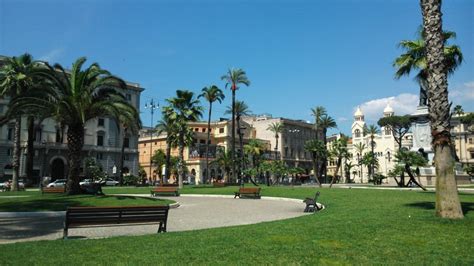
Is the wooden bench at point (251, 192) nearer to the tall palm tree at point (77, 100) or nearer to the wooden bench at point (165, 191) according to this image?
the wooden bench at point (165, 191)

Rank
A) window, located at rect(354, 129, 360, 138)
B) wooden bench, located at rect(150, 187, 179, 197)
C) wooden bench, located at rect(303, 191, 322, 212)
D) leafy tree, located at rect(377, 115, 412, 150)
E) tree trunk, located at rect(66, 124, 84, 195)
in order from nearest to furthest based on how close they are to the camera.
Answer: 1. wooden bench, located at rect(303, 191, 322, 212)
2. tree trunk, located at rect(66, 124, 84, 195)
3. wooden bench, located at rect(150, 187, 179, 197)
4. leafy tree, located at rect(377, 115, 412, 150)
5. window, located at rect(354, 129, 360, 138)

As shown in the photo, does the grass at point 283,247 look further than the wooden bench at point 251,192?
No

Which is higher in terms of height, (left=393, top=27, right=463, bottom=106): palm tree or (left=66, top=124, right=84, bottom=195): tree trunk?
(left=393, top=27, right=463, bottom=106): palm tree

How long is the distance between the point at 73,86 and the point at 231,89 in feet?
123

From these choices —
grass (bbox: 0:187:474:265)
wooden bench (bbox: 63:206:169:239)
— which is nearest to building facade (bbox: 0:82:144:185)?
wooden bench (bbox: 63:206:169:239)

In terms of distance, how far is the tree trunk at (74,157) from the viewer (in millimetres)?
24766

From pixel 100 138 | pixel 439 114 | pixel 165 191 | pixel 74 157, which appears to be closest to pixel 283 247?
pixel 439 114

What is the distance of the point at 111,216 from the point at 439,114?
31.1ft

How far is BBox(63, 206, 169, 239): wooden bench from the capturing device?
9.91 metres

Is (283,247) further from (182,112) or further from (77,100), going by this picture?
(182,112)

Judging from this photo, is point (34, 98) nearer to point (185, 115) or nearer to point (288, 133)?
point (185, 115)

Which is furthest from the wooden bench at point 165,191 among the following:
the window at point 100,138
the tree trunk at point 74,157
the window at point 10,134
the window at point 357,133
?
the window at point 357,133

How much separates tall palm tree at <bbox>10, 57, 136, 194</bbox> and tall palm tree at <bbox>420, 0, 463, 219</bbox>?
17.0 metres

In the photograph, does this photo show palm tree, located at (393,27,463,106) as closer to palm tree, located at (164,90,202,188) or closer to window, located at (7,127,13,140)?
palm tree, located at (164,90,202,188)
